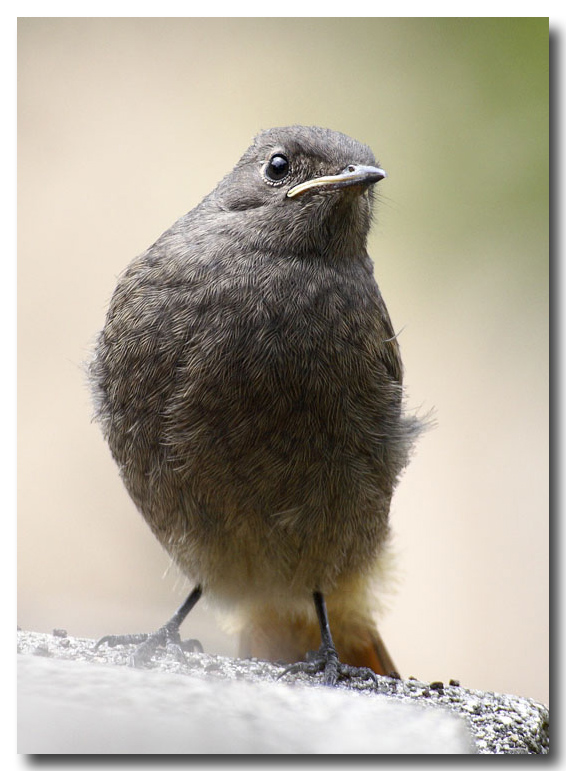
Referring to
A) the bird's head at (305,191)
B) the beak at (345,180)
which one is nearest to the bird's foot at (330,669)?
the bird's head at (305,191)

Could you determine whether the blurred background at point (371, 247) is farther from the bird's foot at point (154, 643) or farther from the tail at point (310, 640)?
the tail at point (310, 640)

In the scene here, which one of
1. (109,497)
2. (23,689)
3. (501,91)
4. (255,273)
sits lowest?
(23,689)

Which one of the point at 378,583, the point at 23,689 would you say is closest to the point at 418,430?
the point at 378,583

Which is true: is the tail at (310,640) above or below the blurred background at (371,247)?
below

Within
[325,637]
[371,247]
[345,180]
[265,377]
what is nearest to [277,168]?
[345,180]

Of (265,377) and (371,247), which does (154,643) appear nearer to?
(265,377)
